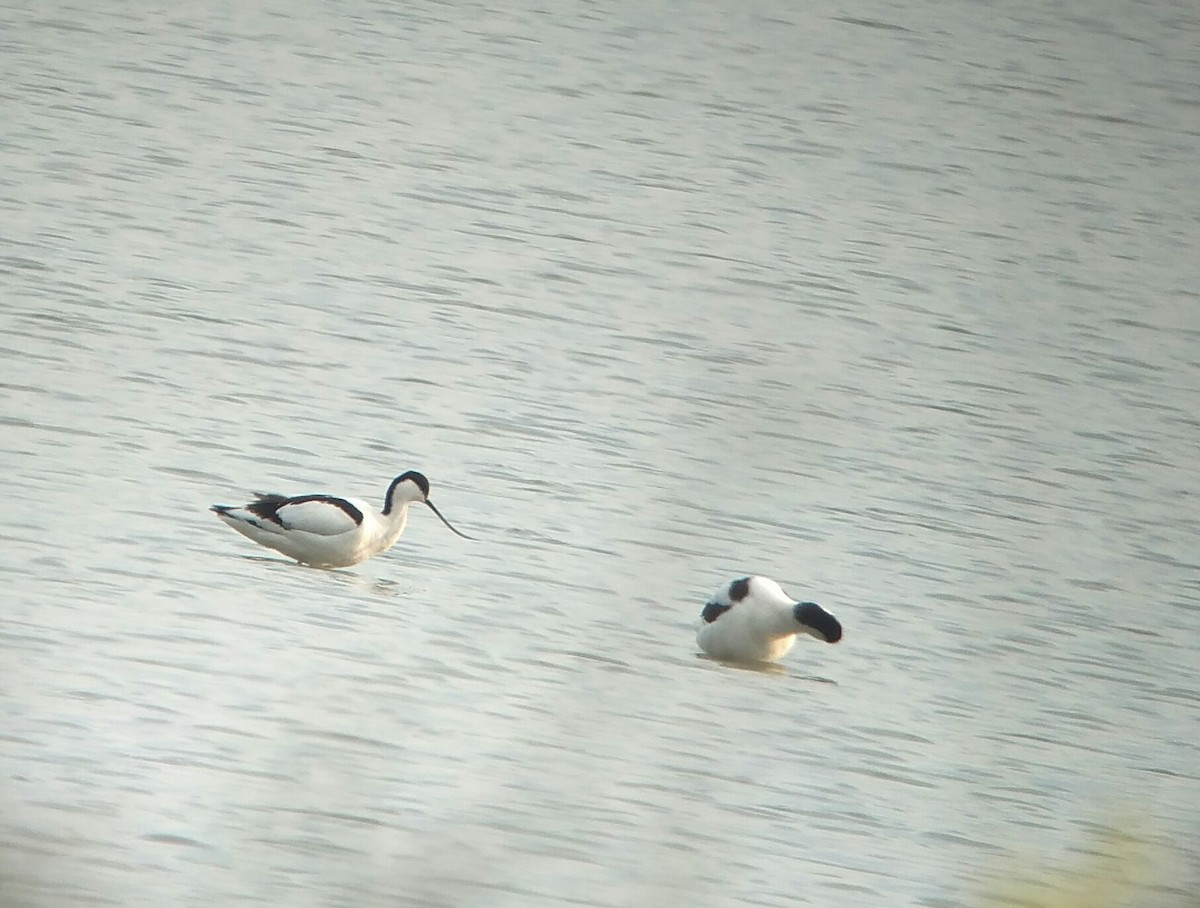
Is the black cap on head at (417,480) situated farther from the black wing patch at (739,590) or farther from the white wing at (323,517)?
the black wing patch at (739,590)

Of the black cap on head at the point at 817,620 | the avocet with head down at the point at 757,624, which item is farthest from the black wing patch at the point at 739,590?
the black cap on head at the point at 817,620

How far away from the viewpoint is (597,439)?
6.12 meters

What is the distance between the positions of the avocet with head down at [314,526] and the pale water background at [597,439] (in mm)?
87

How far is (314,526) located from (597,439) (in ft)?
4.79

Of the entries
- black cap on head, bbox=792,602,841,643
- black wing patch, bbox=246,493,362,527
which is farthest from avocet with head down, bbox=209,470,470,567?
black cap on head, bbox=792,602,841,643

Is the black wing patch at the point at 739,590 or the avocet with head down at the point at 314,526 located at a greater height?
the black wing patch at the point at 739,590

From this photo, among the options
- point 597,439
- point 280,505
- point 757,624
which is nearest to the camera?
point 757,624

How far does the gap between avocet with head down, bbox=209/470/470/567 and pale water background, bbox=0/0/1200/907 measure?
87 millimetres

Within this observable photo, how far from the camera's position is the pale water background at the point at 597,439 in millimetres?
2770

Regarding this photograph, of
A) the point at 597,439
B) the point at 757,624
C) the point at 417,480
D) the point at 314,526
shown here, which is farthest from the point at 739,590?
the point at 597,439

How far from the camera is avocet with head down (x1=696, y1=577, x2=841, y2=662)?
4465 millimetres

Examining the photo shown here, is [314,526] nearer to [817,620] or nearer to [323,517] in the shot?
[323,517]

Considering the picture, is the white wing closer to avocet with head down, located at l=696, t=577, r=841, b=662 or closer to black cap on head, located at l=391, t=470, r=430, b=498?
black cap on head, located at l=391, t=470, r=430, b=498

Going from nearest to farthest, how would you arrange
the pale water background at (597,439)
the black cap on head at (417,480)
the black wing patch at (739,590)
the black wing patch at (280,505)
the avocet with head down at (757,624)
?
the pale water background at (597,439) < the avocet with head down at (757,624) < the black wing patch at (739,590) < the black wing patch at (280,505) < the black cap on head at (417,480)
